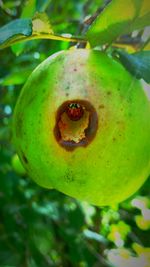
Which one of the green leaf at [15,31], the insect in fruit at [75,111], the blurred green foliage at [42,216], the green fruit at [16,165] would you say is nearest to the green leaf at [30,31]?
the green leaf at [15,31]

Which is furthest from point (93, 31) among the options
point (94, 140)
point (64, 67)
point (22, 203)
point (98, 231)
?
point (22, 203)

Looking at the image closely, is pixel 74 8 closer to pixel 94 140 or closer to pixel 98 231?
pixel 98 231

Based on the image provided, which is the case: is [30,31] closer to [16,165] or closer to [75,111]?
[75,111]

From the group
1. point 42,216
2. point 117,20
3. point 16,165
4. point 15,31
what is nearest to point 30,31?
point 15,31

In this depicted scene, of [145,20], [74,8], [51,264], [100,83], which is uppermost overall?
[74,8]

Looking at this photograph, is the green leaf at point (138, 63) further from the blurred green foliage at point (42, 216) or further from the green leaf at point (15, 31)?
the blurred green foliage at point (42, 216)

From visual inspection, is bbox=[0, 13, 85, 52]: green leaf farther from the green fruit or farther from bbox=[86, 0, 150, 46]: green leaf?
the green fruit
